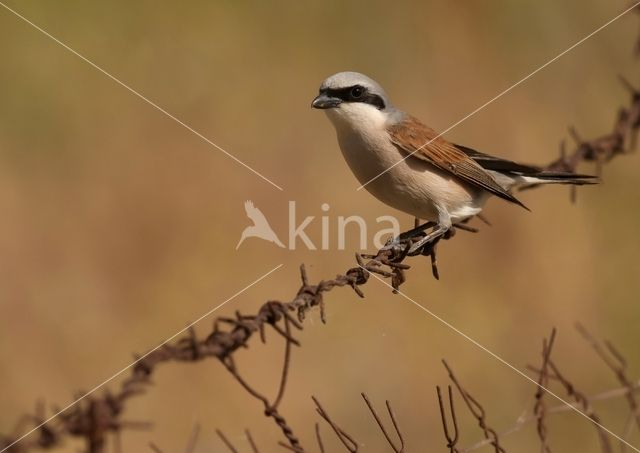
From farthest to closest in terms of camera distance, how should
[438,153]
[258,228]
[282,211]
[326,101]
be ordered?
[258,228] < [282,211] < [438,153] < [326,101]

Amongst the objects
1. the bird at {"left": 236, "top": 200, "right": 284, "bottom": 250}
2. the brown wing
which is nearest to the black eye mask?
the brown wing

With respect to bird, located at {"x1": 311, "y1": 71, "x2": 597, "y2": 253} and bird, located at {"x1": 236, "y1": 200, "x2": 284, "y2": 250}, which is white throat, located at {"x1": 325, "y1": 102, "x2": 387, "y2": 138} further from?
bird, located at {"x1": 236, "y1": 200, "x2": 284, "y2": 250}

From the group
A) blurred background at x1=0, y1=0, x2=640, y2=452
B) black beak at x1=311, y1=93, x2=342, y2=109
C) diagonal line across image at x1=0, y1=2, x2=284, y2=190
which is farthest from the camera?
diagonal line across image at x1=0, y1=2, x2=284, y2=190

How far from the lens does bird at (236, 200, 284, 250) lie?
574 centimetres

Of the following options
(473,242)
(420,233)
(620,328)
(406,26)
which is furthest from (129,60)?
(620,328)

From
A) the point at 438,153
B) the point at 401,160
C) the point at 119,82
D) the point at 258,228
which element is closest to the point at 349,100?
the point at 401,160

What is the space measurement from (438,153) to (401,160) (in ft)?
0.63

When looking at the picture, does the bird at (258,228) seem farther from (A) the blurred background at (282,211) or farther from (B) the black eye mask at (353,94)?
(B) the black eye mask at (353,94)

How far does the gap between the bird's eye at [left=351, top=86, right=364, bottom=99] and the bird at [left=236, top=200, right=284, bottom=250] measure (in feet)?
6.33

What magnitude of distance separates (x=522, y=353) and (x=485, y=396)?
0.38 metres

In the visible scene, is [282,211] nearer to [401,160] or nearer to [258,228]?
[258,228]

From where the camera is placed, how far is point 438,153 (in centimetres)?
393

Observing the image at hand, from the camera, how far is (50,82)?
248 inches

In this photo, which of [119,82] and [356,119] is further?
[119,82]
